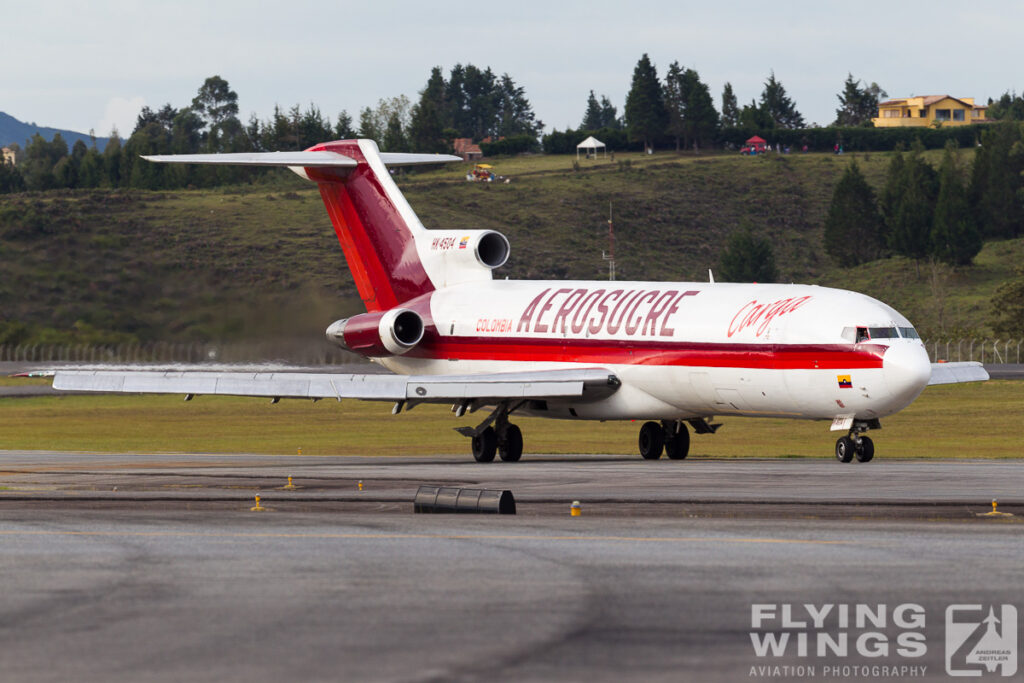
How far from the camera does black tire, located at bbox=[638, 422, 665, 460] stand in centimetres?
3688

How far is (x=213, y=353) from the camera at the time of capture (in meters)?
48.1

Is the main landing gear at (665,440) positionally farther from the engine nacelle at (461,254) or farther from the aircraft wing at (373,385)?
the engine nacelle at (461,254)

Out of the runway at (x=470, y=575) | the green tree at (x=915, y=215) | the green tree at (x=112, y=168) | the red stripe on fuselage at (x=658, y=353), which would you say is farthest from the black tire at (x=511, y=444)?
the green tree at (x=112, y=168)

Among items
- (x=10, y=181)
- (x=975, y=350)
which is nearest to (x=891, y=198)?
(x=975, y=350)

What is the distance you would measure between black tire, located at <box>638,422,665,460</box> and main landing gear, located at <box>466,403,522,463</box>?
303 centimetres

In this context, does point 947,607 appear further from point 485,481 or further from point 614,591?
point 485,481

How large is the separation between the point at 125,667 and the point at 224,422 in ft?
157

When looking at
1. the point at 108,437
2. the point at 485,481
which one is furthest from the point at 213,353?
the point at 485,481

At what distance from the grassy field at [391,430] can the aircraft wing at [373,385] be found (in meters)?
4.84

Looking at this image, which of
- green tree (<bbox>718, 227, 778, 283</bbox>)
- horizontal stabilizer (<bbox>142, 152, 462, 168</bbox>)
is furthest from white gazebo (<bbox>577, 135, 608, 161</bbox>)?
horizontal stabilizer (<bbox>142, 152, 462, 168</bbox>)

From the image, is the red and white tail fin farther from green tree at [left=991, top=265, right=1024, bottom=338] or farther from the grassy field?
green tree at [left=991, top=265, right=1024, bottom=338]

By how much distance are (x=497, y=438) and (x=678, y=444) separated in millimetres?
4417

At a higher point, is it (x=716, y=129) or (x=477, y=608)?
(x=716, y=129)

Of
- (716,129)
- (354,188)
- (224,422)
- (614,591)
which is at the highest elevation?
(716,129)
